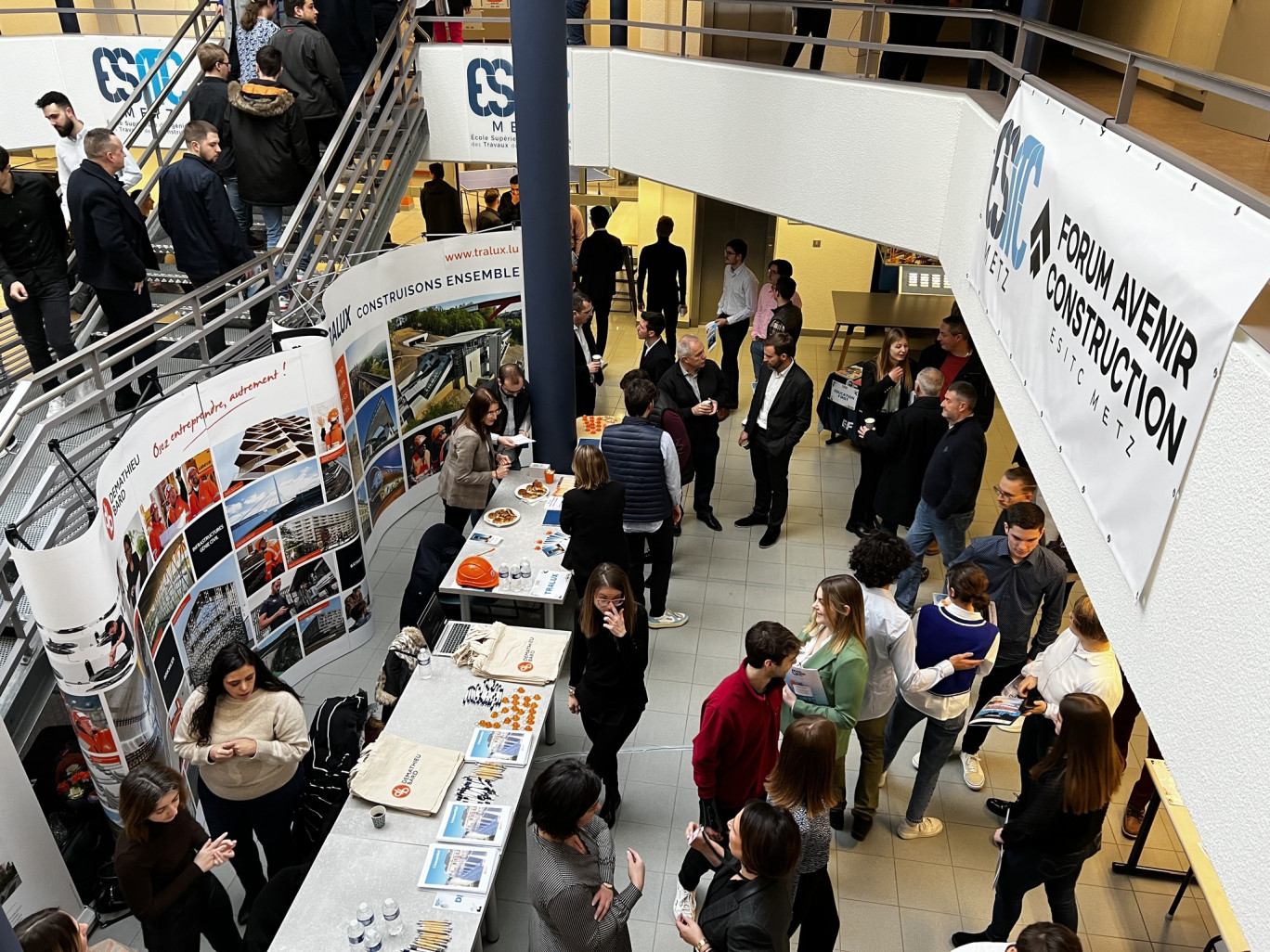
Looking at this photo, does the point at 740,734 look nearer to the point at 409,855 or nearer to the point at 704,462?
the point at 409,855

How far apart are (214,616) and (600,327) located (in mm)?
6438

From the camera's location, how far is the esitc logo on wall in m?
8.64

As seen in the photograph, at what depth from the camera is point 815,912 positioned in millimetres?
3824

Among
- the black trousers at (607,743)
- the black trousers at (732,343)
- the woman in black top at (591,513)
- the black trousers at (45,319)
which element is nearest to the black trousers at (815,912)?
the black trousers at (607,743)

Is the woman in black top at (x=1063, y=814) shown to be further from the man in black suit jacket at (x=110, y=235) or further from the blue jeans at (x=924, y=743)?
the man in black suit jacket at (x=110, y=235)

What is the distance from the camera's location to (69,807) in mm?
4445

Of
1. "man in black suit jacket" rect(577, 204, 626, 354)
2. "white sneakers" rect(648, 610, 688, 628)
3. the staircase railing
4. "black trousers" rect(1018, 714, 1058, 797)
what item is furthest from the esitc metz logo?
"black trousers" rect(1018, 714, 1058, 797)

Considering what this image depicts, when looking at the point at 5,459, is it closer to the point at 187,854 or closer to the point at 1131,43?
the point at 187,854

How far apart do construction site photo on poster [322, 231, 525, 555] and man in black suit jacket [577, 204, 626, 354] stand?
217 centimetres

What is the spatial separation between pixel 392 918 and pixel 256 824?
3.53 feet

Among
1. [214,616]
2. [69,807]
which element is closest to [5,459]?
[214,616]

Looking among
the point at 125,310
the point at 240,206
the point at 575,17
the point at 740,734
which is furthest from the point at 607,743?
the point at 575,17

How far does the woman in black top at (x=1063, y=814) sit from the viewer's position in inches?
142

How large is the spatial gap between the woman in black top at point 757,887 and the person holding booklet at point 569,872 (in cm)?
42
